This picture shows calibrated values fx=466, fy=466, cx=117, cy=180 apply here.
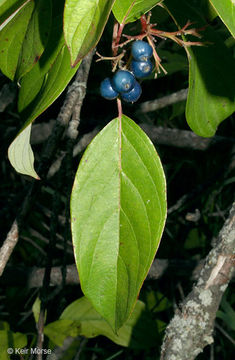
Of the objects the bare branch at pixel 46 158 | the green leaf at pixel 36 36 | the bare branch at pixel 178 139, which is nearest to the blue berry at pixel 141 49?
the green leaf at pixel 36 36

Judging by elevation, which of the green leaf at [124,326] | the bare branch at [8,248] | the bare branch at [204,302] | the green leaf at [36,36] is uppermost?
the green leaf at [36,36]

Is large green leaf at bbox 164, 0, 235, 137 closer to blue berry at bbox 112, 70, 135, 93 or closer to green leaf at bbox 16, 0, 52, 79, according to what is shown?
blue berry at bbox 112, 70, 135, 93

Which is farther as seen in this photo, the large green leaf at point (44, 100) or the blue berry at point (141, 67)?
the blue berry at point (141, 67)

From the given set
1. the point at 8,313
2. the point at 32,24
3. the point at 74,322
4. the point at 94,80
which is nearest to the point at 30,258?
the point at 8,313

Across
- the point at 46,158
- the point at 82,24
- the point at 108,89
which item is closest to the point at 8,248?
the point at 46,158

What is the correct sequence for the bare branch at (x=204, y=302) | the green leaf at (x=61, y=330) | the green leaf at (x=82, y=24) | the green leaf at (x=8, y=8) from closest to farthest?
1. the green leaf at (x=82, y=24)
2. the green leaf at (x=8, y=8)
3. the bare branch at (x=204, y=302)
4. the green leaf at (x=61, y=330)

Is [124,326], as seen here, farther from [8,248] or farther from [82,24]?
[82,24]

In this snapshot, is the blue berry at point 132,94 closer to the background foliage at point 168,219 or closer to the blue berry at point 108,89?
the blue berry at point 108,89
